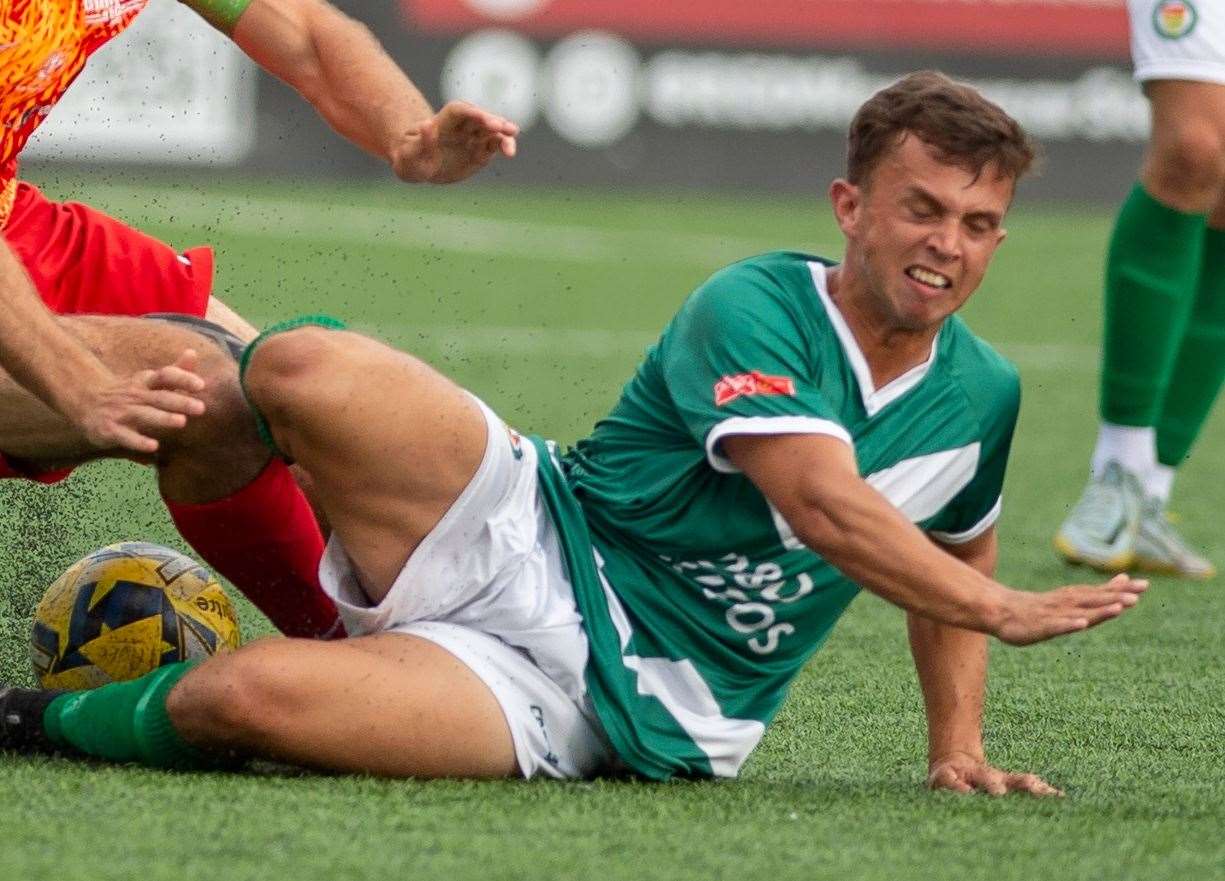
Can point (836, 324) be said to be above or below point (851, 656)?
above

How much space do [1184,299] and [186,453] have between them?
2.77m

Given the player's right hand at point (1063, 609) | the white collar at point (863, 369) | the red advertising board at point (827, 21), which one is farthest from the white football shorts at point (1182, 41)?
the red advertising board at point (827, 21)

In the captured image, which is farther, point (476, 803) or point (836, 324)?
point (836, 324)

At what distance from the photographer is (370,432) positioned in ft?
9.93

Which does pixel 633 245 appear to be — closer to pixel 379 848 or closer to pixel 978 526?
pixel 978 526

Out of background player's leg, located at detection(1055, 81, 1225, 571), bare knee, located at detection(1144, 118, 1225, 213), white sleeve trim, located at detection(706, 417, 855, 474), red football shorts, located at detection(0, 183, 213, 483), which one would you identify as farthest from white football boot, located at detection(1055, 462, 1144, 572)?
white sleeve trim, located at detection(706, 417, 855, 474)

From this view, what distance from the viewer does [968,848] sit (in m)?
2.73

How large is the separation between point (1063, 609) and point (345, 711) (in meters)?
0.93

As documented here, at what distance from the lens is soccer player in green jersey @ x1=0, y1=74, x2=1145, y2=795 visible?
3.00 meters

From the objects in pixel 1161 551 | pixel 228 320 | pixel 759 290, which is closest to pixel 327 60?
pixel 228 320

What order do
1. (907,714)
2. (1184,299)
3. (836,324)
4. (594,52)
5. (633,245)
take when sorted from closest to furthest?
1. (836,324)
2. (907,714)
3. (1184,299)
4. (633,245)
5. (594,52)

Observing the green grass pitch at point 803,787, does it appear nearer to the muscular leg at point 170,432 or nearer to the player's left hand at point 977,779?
the player's left hand at point 977,779

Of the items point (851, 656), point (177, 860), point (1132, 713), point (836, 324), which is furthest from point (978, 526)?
point (177, 860)

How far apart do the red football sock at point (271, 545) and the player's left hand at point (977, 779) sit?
0.96m
